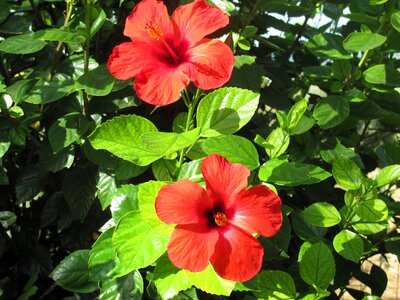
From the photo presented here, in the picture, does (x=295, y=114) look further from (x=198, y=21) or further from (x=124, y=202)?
(x=124, y=202)

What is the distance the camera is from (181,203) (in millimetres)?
720

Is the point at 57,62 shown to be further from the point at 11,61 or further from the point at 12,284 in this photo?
the point at 12,284

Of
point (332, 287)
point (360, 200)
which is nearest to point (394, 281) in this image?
point (332, 287)

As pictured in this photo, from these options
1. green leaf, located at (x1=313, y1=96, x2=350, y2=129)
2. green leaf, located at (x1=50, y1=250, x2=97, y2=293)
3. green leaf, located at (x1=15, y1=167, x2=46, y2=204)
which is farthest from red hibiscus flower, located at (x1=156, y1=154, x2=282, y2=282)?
green leaf, located at (x1=15, y1=167, x2=46, y2=204)

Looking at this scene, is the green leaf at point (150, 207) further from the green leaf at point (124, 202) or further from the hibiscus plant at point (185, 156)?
the green leaf at point (124, 202)

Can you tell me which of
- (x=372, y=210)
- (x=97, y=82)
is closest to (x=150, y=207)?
(x=97, y=82)

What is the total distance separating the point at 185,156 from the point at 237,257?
0.91ft

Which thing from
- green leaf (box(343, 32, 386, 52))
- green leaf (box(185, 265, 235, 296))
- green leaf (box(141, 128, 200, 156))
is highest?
green leaf (box(141, 128, 200, 156))

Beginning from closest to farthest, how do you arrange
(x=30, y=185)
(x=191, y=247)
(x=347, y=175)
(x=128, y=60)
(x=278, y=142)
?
(x=191, y=247) < (x=128, y=60) < (x=278, y=142) < (x=347, y=175) < (x=30, y=185)

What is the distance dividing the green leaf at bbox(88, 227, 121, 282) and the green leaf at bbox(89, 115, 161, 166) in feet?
0.68

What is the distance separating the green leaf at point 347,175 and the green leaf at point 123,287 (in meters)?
0.49

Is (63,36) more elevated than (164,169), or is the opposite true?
(63,36)

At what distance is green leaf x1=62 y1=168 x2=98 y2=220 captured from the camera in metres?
1.28

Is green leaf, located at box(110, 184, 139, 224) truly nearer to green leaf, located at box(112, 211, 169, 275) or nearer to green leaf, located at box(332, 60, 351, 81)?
green leaf, located at box(112, 211, 169, 275)
